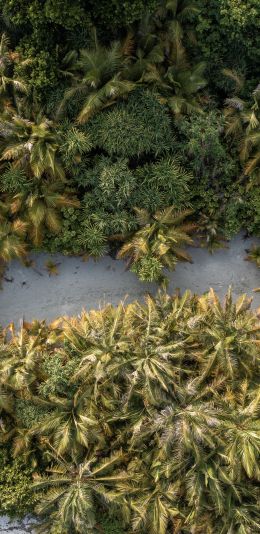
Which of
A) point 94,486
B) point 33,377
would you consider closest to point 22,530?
point 94,486

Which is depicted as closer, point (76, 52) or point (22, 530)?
point (76, 52)

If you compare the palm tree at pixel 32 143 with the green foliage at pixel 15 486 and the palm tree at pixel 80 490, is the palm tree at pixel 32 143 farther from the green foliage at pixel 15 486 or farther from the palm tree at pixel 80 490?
the green foliage at pixel 15 486

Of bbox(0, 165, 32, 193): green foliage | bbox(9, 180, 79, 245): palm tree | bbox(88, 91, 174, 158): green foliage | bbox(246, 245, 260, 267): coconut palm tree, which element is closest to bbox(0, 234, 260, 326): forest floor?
bbox(246, 245, 260, 267): coconut palm tree

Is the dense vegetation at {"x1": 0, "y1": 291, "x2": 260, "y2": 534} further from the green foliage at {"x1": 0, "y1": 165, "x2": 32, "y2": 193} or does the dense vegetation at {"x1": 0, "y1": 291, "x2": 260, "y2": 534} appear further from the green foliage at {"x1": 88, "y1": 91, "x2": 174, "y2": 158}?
the green foliage at {"x1": 88, "y1": 91, "x2": 174, "y2": 158}

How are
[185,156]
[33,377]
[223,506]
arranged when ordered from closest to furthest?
[223,506] < [33,377] < [185,156]

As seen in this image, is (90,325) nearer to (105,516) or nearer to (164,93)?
(105,516)

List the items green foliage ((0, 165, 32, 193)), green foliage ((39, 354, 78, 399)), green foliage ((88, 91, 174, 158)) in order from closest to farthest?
green foliage ((39, 354, 78, 399)), green foliage ((88, 91, 174, 158)), green foliage ((0, 165, 32, 193))

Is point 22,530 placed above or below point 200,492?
below
